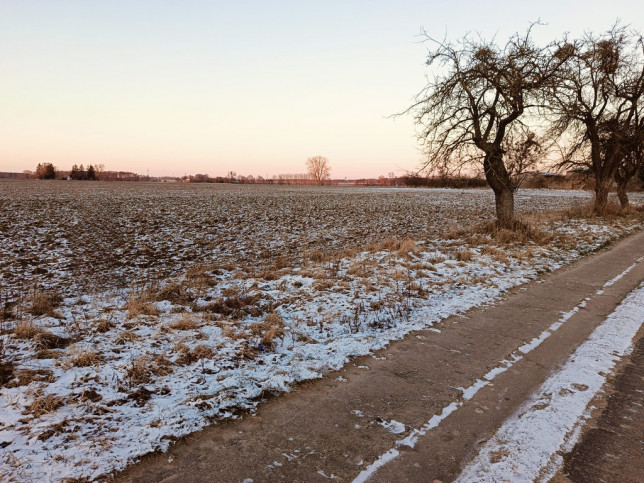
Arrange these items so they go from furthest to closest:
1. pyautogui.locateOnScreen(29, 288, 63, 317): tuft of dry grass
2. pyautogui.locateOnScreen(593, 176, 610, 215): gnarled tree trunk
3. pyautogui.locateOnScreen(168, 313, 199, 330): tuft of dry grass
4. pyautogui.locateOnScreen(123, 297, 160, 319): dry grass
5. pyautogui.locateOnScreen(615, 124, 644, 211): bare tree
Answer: pyautogui.locateOnScreen(615, 124, 644, 211): bare tree → pyautogui.locateOnScreen(593, 176, 610, 215): gnarled tree trunk → pyautogui.locateOnScreen(29, 288, 63, 317): tuft of dry grass → pyautogui.locateOnScreen(123, 297, 160, 319): dry grass → pyautogui.locateOnScreen(168, 313, 199, 330): tuft of dry grass

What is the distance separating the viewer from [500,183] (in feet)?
47.3

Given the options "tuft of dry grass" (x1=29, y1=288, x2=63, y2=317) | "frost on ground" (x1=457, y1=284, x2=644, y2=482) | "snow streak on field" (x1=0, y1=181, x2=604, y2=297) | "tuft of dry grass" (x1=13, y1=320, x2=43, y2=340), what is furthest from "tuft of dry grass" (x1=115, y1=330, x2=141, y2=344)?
"frost on ground" (x1=457, y1=284, x2=644, y2=482)

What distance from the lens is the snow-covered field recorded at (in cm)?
329

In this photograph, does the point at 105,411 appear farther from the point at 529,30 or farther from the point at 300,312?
the point at 529,30

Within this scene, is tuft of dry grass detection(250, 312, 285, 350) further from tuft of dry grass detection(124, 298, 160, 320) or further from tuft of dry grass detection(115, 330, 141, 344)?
tuft of dry grass detection(124, 298, 160, 320)

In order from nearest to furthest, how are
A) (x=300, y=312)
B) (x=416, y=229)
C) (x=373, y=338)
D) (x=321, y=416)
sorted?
1. (x=321, y=416)
2. (x=373, y=338)
3. (x=300, y=312)
4. (x=416, y=229)

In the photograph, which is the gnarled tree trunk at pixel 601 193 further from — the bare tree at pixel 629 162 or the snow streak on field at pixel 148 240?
the snow streak on field at pixel 148 240

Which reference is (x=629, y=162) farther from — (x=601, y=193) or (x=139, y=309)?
(x=139, y=309)

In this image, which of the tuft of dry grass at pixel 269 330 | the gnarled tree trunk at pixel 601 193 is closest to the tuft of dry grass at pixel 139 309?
the tuft of dry grass at pixel 269 330

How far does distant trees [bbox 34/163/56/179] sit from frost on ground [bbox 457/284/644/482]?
4893 inches

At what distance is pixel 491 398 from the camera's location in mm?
3863

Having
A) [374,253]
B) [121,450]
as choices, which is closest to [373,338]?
[121,450]

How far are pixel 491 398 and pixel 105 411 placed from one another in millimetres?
3845

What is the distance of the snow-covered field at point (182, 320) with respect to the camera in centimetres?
329
